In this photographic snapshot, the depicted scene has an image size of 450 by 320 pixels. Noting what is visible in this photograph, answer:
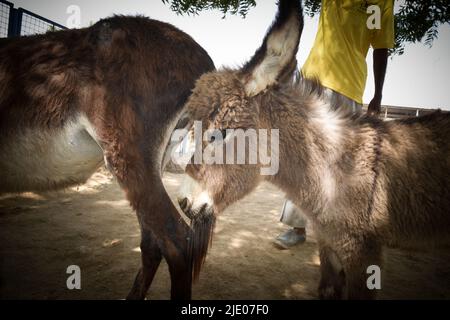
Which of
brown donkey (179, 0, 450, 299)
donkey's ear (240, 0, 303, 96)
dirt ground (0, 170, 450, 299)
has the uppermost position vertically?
donkey's ear (240, 0, 303, 96)

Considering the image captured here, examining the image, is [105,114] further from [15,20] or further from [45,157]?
[15,20]

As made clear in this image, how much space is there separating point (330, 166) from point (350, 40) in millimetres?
1584

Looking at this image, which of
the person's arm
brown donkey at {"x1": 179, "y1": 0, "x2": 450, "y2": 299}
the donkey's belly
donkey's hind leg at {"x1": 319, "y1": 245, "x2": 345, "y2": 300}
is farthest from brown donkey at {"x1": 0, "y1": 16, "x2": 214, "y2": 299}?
the person's arm

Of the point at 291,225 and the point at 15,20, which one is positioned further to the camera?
the point at 15,20

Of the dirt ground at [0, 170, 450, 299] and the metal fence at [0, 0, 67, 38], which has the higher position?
the metal fence at [0, 0, 67, 38]

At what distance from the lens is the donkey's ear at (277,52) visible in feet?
4.92

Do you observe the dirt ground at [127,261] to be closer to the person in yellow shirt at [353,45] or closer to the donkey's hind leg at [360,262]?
the donkey's hind leg at [360,262]

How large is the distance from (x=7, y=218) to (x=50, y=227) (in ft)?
2.39

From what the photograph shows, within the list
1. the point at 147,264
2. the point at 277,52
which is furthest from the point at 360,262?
the point at 147,264

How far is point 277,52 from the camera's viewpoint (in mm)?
1634

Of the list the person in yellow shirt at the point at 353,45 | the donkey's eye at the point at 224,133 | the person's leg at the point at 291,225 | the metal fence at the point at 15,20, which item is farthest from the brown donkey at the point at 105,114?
the metal fence at the point at 15,20

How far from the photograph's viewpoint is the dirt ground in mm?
2305

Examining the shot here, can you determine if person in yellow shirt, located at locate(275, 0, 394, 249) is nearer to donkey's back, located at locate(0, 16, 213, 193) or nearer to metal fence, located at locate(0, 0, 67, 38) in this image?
donkey's back, located at locate(0, 16, 213, 193)

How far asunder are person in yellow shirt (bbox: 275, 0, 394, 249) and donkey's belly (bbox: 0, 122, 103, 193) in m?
2.23
